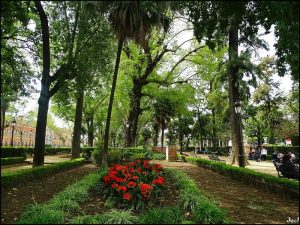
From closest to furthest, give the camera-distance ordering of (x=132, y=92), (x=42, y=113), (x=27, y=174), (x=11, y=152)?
(x=27, y=174), (x=42, y=113), (x=11, y=152), (x=132, y=92)

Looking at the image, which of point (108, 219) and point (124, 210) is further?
point (124, 210)

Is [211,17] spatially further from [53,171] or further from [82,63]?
[53,171]

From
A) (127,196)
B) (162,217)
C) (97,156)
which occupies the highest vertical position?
(97,156)

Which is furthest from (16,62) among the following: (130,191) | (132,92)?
(132,92)

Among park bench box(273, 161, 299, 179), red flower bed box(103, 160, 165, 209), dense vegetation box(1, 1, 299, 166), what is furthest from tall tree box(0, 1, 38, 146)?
park bench box(273, 161, 299, 179)

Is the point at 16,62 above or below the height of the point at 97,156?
above

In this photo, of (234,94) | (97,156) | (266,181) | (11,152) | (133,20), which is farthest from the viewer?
(11,152)

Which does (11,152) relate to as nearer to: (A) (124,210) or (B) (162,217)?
(A) (124,210)

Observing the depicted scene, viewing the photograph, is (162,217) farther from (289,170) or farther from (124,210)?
(289,170)

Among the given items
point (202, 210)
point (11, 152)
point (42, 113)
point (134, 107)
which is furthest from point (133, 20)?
point (134, 107)

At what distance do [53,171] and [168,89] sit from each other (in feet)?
63.6

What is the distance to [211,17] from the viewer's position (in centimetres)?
947

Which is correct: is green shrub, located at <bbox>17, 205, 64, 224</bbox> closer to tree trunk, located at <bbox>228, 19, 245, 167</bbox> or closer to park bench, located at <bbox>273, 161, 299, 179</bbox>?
park bench, located at <bbox>273, 161, 299, 179</bbox>

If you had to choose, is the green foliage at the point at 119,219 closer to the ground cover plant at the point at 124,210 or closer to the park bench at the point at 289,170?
the ground cover plant at the point at 124,210
